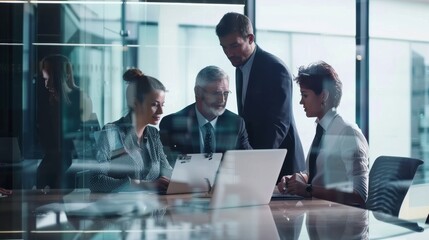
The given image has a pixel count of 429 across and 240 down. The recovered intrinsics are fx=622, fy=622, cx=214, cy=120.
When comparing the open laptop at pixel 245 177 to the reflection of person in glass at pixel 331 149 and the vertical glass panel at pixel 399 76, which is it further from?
the vertical glass panel at pixel 399 76

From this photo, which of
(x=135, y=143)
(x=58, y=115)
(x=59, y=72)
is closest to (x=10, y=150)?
(x=58, y=115)

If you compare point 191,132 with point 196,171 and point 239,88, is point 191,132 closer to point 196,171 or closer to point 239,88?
point 239,88

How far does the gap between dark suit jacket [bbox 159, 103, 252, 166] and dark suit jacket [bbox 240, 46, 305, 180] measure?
12 cm

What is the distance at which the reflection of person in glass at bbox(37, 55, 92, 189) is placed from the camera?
5.43 metres

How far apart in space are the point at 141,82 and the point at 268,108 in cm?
111

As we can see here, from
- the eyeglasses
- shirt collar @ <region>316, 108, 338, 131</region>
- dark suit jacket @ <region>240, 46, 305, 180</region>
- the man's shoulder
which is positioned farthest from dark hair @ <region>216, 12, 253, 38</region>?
shirt collar @ <region>316, 108, 338, 131</region>

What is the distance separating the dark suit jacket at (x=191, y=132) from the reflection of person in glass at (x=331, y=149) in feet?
1.97

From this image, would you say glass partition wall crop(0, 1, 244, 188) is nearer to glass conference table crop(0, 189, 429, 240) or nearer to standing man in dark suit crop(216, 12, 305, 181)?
standing man in dark suit crop(216, 12, 305, 181)

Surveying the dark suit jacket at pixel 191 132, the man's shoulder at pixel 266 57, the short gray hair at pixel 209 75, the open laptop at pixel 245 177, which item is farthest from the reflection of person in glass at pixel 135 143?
the open laptop at pixel 245 177

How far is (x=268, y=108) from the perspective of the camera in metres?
4.69

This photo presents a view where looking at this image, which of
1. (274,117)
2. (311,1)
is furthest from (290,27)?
(274,117)

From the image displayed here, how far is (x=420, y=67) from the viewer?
572 centimetres

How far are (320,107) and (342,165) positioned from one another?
0.59 metres

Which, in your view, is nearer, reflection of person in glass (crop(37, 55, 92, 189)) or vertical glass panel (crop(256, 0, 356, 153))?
vertical glass panel (crop(256, 0, 356, 153))
